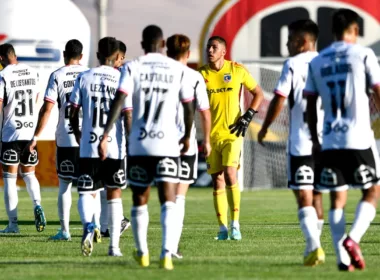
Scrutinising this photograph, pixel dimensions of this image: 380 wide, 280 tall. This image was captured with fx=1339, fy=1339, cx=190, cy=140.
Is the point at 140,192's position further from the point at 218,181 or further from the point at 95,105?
the point at 218,181

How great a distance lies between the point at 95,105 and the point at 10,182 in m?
4.57

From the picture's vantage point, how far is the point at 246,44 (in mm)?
40062

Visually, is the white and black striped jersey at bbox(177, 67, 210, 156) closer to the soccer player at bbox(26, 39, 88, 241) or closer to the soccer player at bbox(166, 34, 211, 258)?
the soccer player at bbox(166, 34, 211, 258)

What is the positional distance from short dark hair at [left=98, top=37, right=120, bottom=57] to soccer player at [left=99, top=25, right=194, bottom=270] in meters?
1.60

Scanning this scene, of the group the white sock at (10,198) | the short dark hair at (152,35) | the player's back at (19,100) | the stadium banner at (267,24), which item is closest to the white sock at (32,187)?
the white sock at (10,198)

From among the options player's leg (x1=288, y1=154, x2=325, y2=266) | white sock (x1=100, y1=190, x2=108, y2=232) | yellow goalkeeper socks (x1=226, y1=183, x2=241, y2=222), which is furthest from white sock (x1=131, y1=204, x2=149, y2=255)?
yellow goalkeeper socks (x1=226, y1=183, x2=241, y2=222)

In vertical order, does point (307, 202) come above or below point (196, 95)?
below

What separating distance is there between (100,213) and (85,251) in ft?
11.9

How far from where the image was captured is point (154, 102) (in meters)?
11.5

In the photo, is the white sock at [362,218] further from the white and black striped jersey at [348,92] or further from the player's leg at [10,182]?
the player's leg at [10,182]

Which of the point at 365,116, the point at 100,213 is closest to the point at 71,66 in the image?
the point at 100,213

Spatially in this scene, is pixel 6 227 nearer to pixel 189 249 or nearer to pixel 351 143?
pixel 189 249

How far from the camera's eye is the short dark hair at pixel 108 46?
13156 millimetres

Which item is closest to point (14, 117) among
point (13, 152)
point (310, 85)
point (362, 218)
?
point (13, 152)
